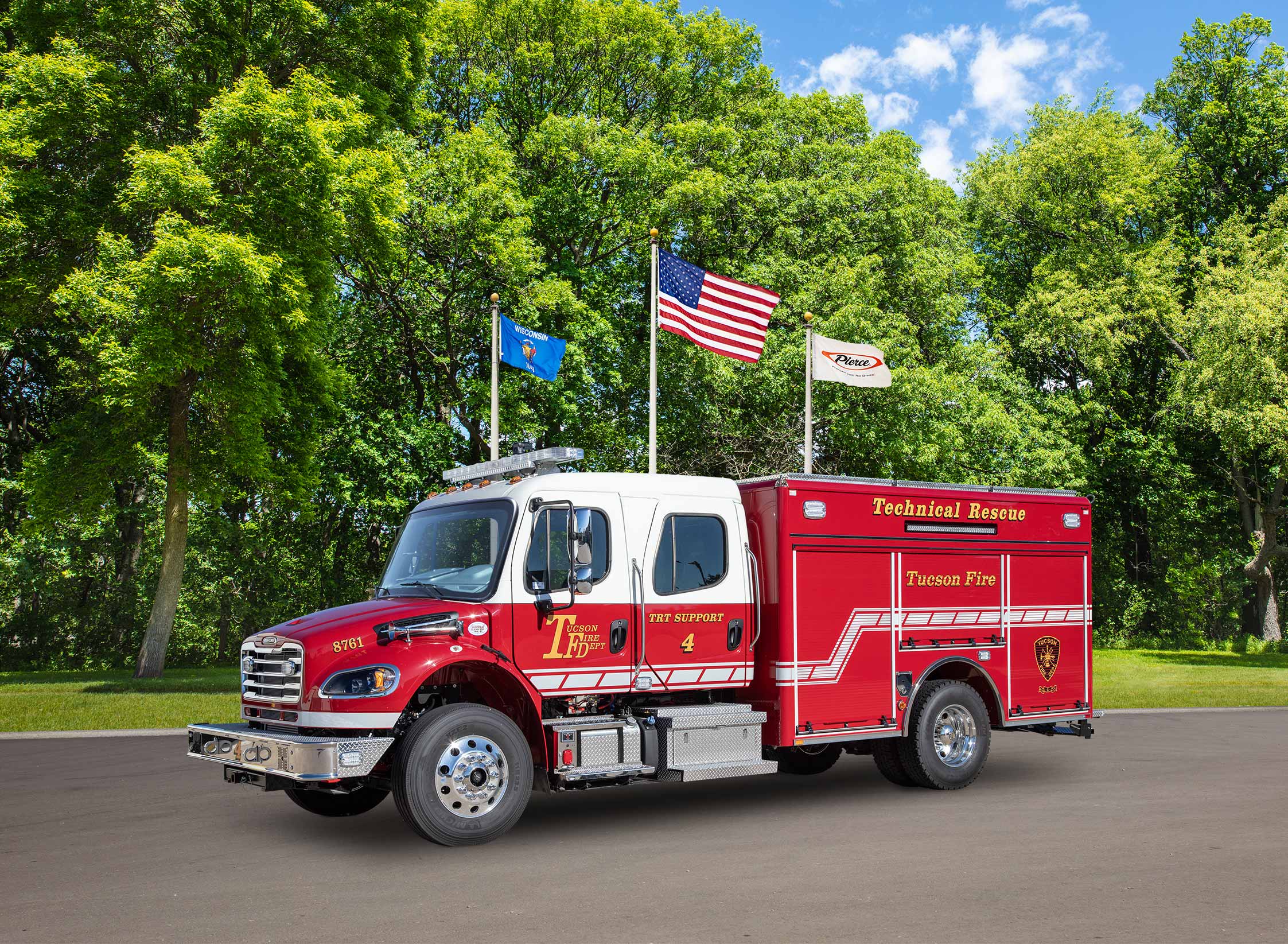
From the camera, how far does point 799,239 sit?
104 ft

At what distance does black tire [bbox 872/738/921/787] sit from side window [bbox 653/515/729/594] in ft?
8.73

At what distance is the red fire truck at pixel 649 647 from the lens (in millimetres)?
8273

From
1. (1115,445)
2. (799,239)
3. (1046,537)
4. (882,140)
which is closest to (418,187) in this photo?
(799,239)

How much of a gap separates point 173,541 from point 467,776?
61.5ft

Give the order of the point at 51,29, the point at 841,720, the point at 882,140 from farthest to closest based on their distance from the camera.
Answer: the point at 882,140, the point at 51,29, the point at 841,720

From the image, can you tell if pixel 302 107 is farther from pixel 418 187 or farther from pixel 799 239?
pixel 799 239

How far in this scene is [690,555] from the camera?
9836mm

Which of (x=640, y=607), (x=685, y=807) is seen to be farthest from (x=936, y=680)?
(x=640, y=607)

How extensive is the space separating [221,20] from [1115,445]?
33.6m

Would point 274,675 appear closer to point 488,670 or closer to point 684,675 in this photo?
point 488,670

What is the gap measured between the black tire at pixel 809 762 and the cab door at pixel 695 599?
91.3 inches

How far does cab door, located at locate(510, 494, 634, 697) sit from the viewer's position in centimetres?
888

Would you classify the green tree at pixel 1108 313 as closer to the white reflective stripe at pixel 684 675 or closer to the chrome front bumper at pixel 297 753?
the white reflective stripe at pixel 684 675

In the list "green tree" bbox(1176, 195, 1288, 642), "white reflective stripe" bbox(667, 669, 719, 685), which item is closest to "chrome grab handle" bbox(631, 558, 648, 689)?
"white reflective stripe" bbox(667, 669, 719, 685)
